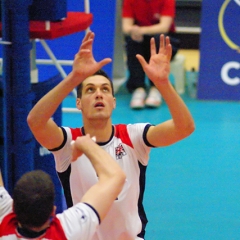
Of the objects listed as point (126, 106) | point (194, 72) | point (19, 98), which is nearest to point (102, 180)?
point (19, 98)

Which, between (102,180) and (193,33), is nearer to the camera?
(102,180)

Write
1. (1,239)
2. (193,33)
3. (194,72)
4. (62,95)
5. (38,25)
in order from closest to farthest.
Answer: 1. (1,239)
2. (62,95)
3. (38,25)
4. (194,72)
5. (193,33)

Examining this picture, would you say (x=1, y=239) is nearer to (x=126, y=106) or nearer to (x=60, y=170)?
(x=60, y=170)

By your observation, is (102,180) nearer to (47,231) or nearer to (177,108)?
(47,231)

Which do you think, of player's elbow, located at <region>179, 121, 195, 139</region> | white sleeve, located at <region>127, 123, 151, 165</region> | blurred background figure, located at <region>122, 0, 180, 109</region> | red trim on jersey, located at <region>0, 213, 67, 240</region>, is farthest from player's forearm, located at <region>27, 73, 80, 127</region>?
blurred background figure, located at <region>122, 0, 180, 109</region>

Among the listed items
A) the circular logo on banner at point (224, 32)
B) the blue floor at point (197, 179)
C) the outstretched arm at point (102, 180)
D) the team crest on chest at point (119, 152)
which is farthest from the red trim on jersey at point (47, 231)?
the circular logo on banner at point (224, 32)

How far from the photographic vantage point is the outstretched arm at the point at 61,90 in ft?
8.96

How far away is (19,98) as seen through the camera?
148 inches

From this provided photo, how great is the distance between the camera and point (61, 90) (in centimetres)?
276

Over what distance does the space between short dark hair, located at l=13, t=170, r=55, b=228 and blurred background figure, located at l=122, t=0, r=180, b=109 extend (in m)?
5.21

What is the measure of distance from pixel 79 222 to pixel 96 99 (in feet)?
3.12

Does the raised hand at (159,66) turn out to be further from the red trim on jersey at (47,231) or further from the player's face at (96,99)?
the red trim on jersey at (47,231)

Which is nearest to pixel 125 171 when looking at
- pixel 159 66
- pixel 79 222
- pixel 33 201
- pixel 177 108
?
pixel 177 108

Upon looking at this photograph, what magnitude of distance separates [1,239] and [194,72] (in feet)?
23.1
